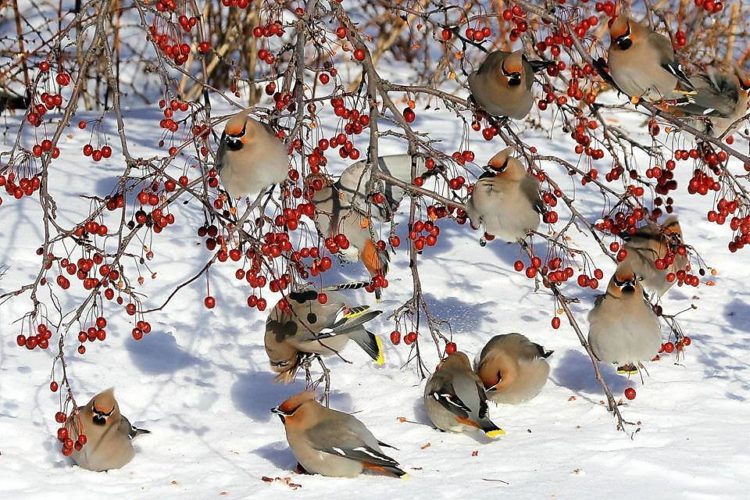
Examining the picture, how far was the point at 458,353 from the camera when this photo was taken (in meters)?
4.42

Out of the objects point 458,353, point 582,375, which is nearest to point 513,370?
point 458,353

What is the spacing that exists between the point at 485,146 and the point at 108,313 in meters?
3.04

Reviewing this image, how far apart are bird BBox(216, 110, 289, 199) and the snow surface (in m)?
Answer: 0.95

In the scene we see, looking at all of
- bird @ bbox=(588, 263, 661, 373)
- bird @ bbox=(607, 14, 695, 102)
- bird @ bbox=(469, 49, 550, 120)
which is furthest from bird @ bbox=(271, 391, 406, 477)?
bird @ bbox=(607, 14, 695, 102)

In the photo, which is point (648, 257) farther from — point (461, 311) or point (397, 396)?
point (397, 396)

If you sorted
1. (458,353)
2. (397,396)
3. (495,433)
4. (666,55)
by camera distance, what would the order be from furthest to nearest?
1. (397,396)
2. (458,353)
3. (666,55)
4. (495,433)

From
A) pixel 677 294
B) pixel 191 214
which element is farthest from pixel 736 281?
pixel 191 214

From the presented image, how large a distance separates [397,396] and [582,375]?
773mm

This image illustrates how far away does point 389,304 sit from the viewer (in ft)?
17.7

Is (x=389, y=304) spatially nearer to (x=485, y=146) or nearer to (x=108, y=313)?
(x=108, y=313)

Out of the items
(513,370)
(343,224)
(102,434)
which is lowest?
(102,434)

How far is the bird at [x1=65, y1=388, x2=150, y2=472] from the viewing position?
3.81 meters

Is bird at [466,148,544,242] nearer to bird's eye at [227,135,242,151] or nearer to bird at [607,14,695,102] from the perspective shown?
bird at [607,14,695,102]

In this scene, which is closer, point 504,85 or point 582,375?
point 504,85
